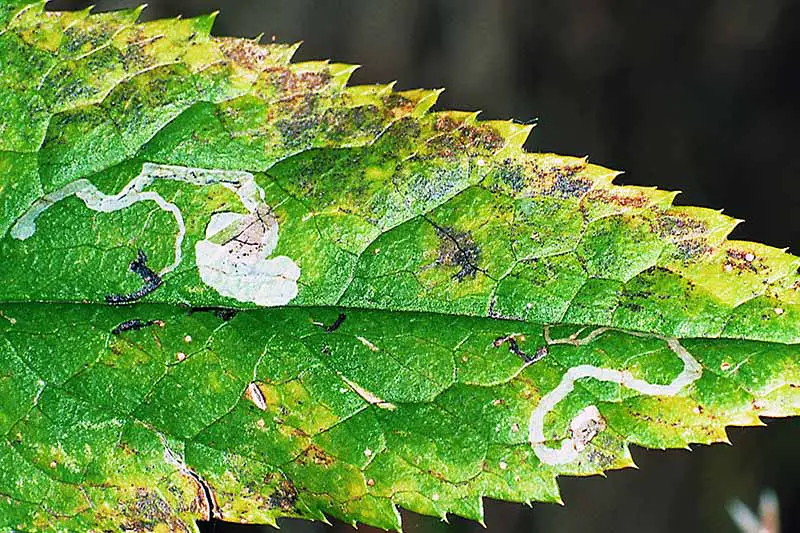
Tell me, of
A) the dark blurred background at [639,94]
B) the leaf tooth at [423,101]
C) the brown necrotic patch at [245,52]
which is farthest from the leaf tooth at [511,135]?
the dark blurred background at [639,94]

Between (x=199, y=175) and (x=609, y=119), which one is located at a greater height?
(x=199, y=175)

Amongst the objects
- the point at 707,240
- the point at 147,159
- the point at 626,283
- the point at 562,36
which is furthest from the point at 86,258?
the point at 562,36

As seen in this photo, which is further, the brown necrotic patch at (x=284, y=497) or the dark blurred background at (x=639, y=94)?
the dark blurred background at (x=639, y=94)

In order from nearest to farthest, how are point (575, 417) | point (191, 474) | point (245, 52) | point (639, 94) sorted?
1. point (575, 417)
2. point (191, 474)
3. point (245, 52)
4. point (639, 94)

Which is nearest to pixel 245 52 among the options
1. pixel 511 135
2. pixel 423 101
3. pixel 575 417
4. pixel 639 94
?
pixel 423 101

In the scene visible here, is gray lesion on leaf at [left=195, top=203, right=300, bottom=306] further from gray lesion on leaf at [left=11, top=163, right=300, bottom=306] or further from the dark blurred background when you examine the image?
the dark blurred background

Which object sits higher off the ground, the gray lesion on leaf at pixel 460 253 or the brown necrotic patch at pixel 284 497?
the gray lesion on leaf at pixel 460 253

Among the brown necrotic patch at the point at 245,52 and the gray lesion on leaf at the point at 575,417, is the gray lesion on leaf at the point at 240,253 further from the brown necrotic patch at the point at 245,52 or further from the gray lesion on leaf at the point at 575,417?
the gray lesion on leaf at the point at 575,417

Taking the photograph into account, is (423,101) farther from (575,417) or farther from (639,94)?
(639,94)

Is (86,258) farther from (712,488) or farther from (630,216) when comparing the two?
(712,488)
